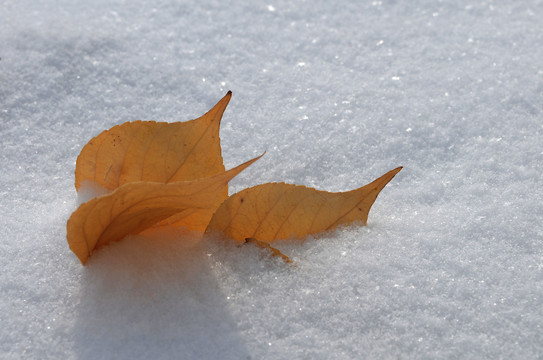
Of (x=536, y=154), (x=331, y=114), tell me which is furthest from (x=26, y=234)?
(x=536, y=154)

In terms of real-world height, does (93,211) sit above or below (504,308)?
above

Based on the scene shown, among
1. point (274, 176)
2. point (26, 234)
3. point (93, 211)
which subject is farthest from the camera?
point (274, 176)

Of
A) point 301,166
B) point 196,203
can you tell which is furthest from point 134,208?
point 301,166

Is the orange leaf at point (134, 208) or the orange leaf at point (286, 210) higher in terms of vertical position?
the orange leaf at point (134, 208)

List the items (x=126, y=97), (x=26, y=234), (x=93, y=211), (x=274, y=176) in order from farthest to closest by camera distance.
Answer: (x=126, y=97) < (x=274, y=176) < (x=26, y=234) < (x=93, y=211)

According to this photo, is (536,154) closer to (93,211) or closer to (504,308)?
(504,308)
